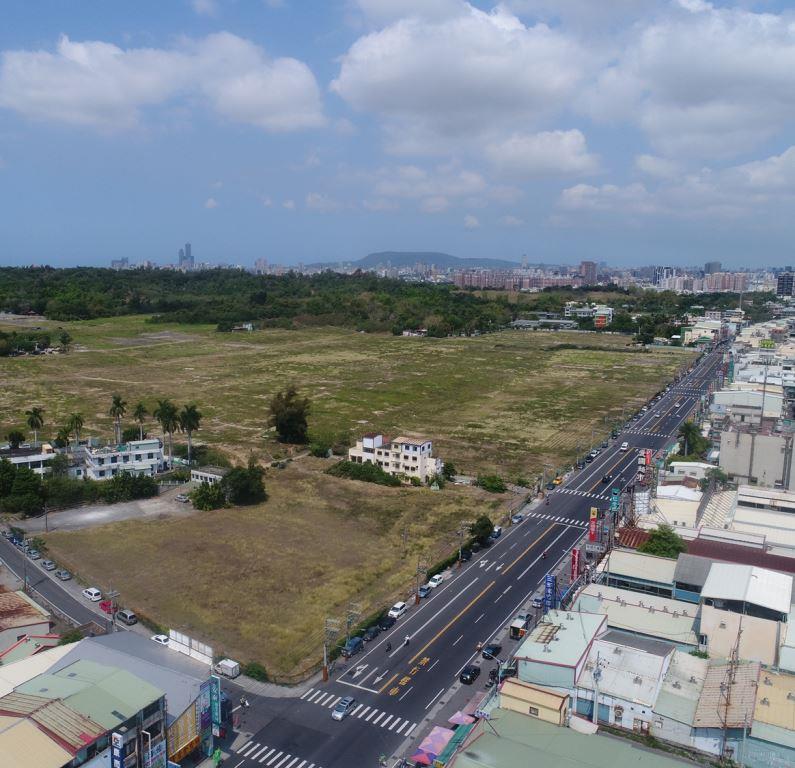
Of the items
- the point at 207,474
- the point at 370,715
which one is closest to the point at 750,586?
the point at 370,715

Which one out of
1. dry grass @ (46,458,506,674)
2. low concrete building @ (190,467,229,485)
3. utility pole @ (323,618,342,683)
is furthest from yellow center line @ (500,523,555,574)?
low concrete building @ (190,467,229,485)

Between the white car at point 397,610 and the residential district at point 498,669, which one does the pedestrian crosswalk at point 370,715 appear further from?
the white car at point 397,610

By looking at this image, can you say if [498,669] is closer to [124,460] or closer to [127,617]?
[127,617]

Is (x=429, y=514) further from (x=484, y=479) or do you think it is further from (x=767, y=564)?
(x=767, y=564)

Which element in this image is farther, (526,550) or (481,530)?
(481,530)

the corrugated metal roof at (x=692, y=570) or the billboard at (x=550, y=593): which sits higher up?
the corrugated metal roof at (x=692, y=570)

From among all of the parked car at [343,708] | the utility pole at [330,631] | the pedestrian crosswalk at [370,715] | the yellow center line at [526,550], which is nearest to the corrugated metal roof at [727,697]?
the pedestrian crosswalk at [370,715]
